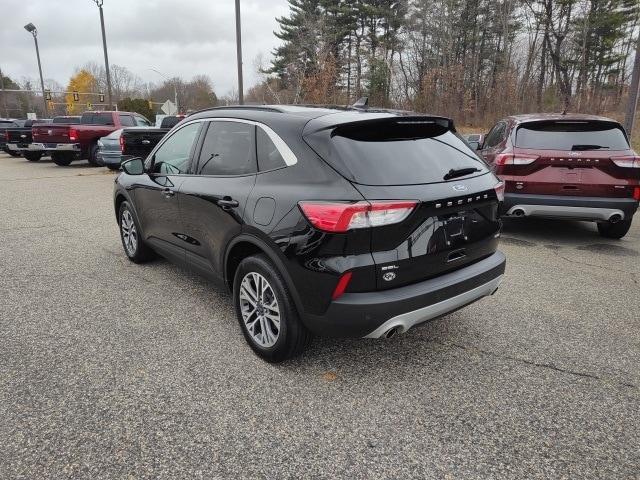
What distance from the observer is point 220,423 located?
2514 millimetres

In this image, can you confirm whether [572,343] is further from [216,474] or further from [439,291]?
[216,474]

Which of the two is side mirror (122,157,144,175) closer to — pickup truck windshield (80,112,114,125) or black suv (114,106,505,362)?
black suv (114,106,505,362)

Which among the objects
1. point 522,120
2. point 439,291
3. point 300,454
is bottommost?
point 300,454

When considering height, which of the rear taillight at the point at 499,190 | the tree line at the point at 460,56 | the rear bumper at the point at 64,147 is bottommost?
the rear bumper at the point at 64,147

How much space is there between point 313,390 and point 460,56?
38.8 metres

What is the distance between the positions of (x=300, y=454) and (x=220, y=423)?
19.5 inches

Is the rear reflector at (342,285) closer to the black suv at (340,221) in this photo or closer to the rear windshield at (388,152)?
the black suv at (340,221)

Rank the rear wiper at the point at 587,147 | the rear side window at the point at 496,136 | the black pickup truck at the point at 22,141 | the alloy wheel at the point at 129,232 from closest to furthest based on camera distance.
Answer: the alloy wheel at the point at 129,232, the rear wiper at the point at 587,147, the rear side window at the point at 496,136, the black pickup truck at the point at 22,141

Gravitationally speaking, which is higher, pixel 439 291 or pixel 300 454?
pixel 439 291

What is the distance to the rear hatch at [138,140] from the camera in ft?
39.3

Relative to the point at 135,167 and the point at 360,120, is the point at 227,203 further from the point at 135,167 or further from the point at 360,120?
the point at 135,167

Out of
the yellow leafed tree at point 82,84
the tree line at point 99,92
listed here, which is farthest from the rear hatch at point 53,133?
the yellow leafed tree at point 82,84

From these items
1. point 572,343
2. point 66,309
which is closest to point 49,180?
point 66,309

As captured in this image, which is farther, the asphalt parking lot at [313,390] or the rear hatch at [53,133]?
the rear hatch at [53,133]
